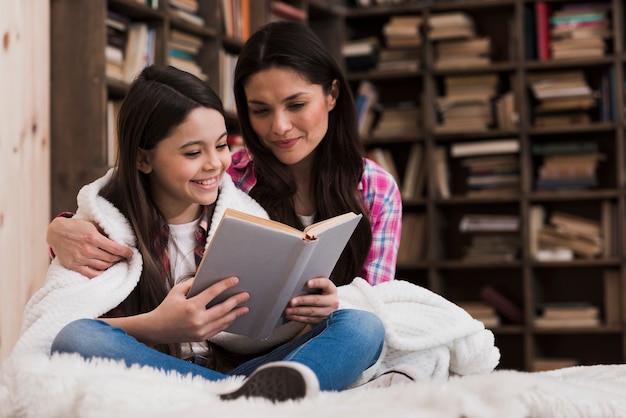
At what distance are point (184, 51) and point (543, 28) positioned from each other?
1.77 m

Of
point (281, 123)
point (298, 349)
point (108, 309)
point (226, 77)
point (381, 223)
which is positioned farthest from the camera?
point (226, 77)

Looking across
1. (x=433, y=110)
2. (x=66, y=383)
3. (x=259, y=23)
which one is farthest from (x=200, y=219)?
(x=433, y=110)

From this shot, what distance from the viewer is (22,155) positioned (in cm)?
276

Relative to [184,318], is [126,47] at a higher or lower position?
higher

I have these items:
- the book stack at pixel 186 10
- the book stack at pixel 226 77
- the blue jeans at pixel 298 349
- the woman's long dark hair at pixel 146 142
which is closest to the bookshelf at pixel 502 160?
the book stack at pixel 226 77

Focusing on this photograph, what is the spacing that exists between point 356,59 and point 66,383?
11.2 feet

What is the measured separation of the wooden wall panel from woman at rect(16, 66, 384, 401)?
0.86 m

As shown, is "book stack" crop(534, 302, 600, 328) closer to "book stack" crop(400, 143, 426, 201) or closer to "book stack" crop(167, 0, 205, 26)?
"book stack" crop(400, 143, 426, 201)

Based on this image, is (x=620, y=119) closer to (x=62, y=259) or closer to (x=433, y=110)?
(x=433, y=110)

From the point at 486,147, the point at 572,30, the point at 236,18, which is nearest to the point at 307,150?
the point at 236,18

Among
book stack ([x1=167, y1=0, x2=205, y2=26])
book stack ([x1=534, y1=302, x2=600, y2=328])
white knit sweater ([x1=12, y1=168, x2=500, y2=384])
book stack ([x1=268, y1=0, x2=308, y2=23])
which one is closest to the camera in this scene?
white knit sweater ([x1=12, y1=168, x2=500, y2=384])

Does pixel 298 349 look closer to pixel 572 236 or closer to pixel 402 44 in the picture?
pixel 572 236

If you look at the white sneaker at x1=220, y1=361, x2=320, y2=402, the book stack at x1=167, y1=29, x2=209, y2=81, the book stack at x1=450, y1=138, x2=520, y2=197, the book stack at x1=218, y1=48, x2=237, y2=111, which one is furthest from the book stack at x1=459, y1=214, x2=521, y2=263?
the white sneaker at x1=220, y1=361, x2=320, y2=402

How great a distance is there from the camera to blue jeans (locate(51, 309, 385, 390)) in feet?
5.12
